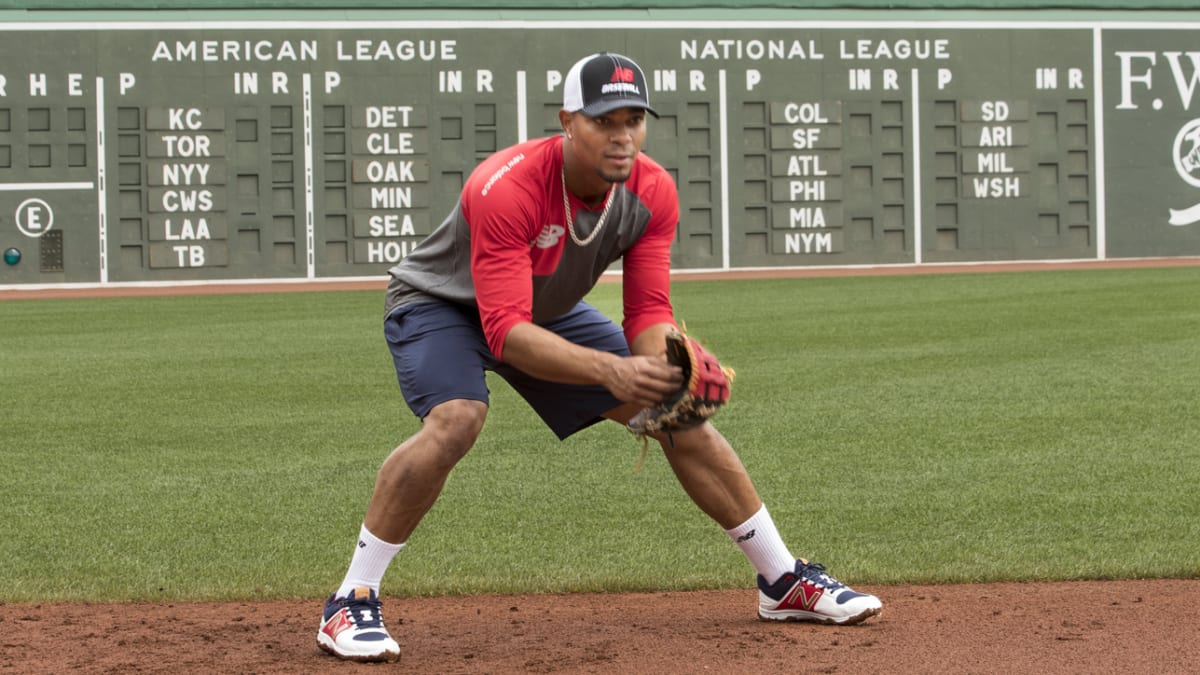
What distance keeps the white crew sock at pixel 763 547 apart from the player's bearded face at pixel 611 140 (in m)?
1.24

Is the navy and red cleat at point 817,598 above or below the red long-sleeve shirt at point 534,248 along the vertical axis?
below

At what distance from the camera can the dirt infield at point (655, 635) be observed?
4312mm

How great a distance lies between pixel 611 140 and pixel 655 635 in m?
1.51

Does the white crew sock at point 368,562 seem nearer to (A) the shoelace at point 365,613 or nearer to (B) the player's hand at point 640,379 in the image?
(A) the shoelace at point 365,613

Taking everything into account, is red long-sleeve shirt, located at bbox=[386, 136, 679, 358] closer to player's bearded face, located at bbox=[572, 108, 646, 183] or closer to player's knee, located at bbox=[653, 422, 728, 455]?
player's bearded face, located at bbox=[572, 108, 646, 183]

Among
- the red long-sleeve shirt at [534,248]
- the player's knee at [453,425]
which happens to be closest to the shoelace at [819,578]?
the red long-sleeve shirt at [534,248]

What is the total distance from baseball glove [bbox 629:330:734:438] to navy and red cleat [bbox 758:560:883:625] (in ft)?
2.56

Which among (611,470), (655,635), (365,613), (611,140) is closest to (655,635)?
(655,635)

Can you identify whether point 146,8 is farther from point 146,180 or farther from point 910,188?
point 910,188

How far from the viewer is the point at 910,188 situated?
25.9m

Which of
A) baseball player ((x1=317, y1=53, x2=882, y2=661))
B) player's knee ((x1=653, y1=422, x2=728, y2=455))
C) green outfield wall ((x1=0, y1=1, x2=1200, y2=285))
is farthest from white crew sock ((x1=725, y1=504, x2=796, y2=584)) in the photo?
green outfield wall ((x1=0, y1=1, x2=1200, y2=285))

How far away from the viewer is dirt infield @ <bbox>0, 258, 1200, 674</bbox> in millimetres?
4312

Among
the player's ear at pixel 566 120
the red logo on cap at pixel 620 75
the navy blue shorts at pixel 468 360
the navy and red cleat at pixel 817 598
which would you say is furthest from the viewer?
the navy and red cleat at pixel 817 598

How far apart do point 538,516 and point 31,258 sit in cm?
1964
